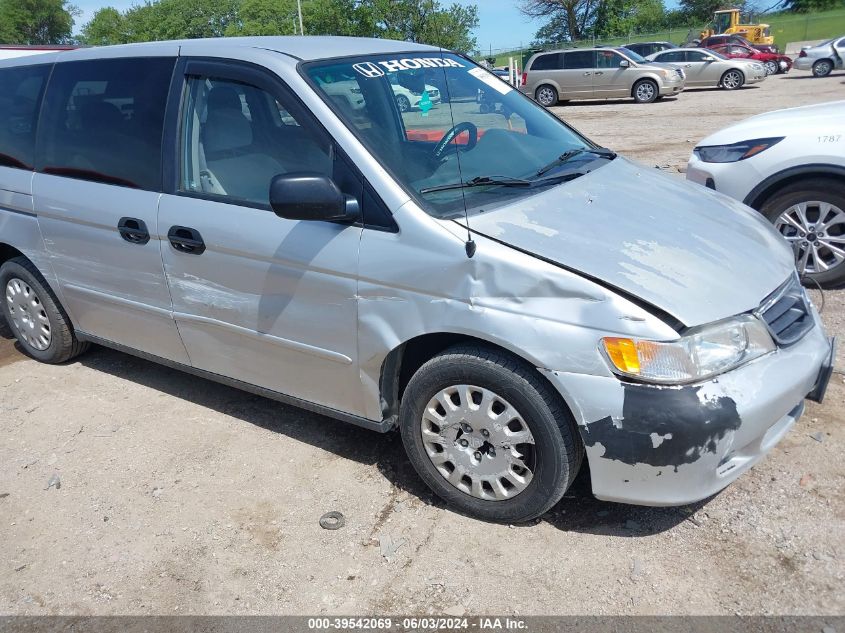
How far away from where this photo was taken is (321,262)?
309 centimetres

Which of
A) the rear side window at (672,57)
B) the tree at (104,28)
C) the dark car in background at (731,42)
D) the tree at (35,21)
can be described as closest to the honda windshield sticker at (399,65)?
the rear side window at (672,57)

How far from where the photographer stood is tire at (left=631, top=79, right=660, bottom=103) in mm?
23297

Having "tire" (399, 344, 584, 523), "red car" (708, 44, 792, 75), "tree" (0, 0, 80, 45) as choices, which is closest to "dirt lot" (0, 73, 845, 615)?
"tire" (399, 344, 584, 523)

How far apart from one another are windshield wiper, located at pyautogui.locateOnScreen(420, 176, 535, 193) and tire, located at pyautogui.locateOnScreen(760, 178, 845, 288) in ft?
9.39

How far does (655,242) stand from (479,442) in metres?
1.05

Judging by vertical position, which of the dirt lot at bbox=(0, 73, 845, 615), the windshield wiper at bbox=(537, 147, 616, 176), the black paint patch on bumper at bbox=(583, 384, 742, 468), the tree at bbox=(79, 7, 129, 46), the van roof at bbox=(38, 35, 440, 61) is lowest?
the dirt lot at bbox=(0, 73, 845, 615)

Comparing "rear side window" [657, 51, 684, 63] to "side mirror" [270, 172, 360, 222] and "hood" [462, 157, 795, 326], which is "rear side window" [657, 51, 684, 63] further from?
"side mirror" [270, 172, 360, 222]

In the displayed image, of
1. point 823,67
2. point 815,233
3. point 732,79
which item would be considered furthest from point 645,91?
point 815,233

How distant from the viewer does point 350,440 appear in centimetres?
379

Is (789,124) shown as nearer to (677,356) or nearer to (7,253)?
(677,356)

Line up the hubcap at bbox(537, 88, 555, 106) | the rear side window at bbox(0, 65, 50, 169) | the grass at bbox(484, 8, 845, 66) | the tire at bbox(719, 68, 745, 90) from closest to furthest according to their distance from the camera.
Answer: the rear side window at bbox(0, 65, 50, 169) < the hubcap at bbox(537, 88, 555, 106) < the tire at bbox(719, 68, 745, 90) < the grass at bbox(484, 8, 845, 66)

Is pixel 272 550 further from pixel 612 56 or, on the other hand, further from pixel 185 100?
pixel 612 56

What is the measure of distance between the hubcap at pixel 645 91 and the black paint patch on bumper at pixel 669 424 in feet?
75.4

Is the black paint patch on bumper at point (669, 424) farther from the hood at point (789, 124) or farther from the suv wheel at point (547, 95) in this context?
the suv wheel at point (547, 95)
